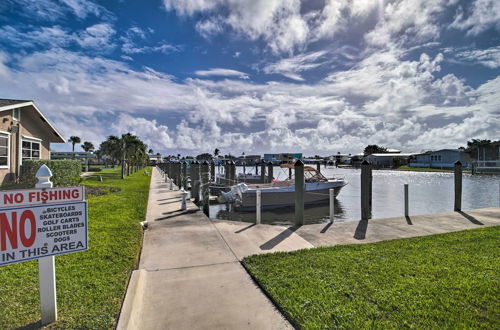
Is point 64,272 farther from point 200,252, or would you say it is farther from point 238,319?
point 238,319

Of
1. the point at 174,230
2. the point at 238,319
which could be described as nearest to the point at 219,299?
the point at 238,319

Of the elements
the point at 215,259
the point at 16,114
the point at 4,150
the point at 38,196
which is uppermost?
the point at 16,114

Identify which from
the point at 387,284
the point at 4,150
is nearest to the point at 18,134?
the point at 4,150

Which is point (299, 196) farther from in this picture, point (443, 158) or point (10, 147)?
point (443, 158)

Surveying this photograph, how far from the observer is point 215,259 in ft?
17.8

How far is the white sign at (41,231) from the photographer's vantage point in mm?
2885

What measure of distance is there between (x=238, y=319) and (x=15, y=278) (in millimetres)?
3919

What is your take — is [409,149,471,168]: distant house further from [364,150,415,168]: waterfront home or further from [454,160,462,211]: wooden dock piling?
[454,160,462,211]: wooden dock piling

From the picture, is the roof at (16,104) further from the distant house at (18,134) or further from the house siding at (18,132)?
the house siding at (18,132)

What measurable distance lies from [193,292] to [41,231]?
7.08ft

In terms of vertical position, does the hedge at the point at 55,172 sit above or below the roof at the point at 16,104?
below

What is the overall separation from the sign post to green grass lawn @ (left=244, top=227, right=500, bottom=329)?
277 centimetres

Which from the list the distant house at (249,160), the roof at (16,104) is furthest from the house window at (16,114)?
the distant house at (249,160)

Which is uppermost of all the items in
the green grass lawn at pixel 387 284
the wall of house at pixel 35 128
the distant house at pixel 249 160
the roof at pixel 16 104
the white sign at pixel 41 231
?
the roof at pixel 16 104
